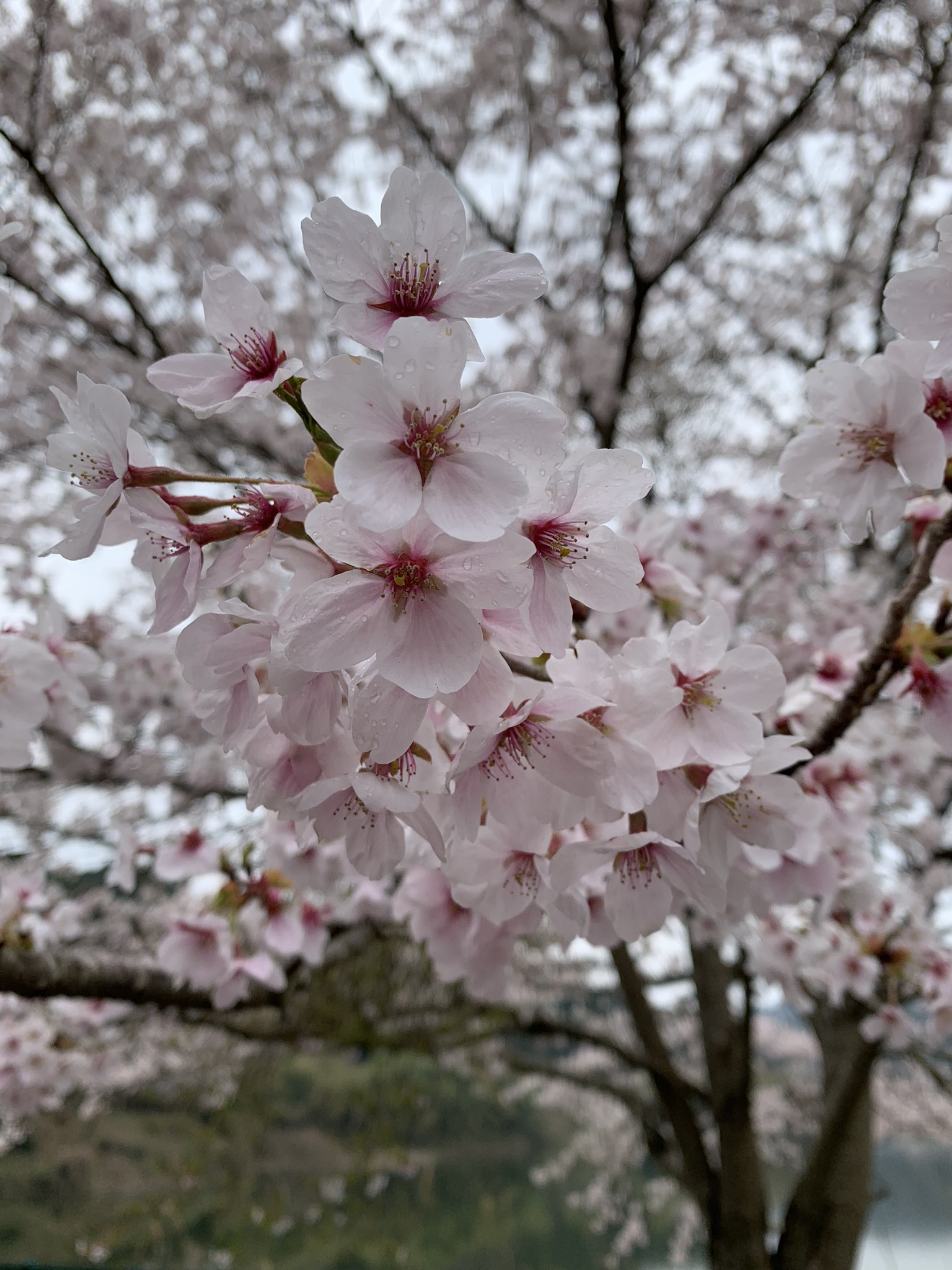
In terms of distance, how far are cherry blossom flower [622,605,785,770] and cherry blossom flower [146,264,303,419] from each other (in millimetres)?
409

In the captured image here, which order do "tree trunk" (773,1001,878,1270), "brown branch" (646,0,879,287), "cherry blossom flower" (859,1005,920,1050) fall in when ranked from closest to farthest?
1. "cherry blossom flower" (859,1005,920,1050)
2. "brown branch" (646,0,879,287)
3. "tree trunk" (773,1001,878,1270)

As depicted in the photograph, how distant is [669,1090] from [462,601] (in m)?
2.78

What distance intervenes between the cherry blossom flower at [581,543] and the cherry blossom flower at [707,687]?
10 centimetres

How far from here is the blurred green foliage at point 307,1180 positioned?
387 cm

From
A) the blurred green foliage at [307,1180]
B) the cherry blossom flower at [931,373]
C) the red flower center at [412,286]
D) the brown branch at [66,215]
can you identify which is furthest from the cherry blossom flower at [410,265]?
the blurred green foliage at [307,1180]

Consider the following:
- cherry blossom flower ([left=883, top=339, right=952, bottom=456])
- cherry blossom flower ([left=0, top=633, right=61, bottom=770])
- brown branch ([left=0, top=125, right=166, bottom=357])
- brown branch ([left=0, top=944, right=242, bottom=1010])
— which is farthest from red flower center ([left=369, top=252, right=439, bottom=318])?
brown branch ([left=0, top=125, right=166, bottom=357])

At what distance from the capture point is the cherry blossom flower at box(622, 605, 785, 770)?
26.0 inches

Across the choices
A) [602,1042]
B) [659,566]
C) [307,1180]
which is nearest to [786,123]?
[659,566]

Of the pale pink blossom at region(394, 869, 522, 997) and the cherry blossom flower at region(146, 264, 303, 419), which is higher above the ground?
the cherry blossom flower at region(146, 264, 303, 419)

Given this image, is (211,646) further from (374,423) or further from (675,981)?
(675,981)

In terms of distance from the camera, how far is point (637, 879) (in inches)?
28.4

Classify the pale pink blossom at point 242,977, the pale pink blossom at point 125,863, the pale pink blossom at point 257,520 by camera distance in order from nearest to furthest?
the pale pink blossom at point 257,520
the pale pink blossom at point 242,977
the pale pink blossom at point 125,863

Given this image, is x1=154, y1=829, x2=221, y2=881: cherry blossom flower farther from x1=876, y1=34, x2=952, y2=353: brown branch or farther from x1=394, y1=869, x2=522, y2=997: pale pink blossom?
x1=876, y1=34, x2=952, y2=353: brown branch

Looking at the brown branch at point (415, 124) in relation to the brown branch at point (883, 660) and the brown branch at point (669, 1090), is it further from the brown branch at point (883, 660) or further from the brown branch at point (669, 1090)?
the brown branch at point (669, 1090)
